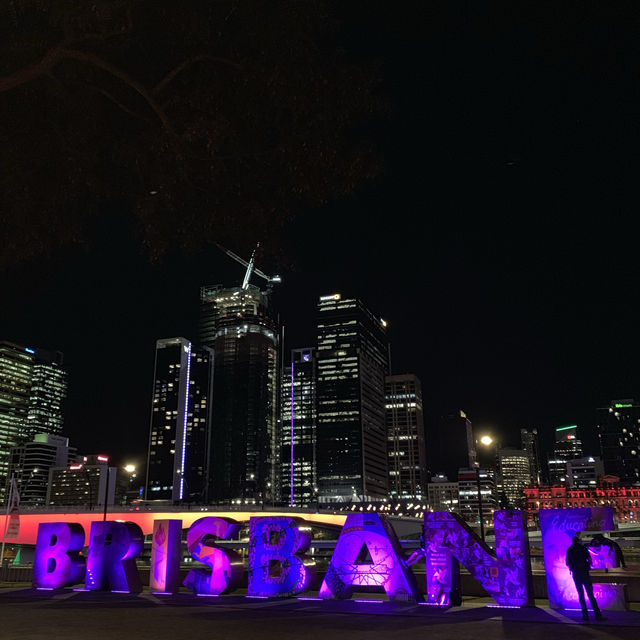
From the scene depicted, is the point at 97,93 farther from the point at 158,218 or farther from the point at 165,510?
the point at 165,510

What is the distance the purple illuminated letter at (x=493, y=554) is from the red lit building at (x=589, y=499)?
119990mm

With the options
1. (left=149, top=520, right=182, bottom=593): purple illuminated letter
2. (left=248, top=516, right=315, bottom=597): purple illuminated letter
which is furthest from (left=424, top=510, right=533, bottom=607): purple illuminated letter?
(left=149, top=520, right=182, bottom=593): purple illuminated letter

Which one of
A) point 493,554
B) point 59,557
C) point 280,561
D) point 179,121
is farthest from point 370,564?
point 179,121

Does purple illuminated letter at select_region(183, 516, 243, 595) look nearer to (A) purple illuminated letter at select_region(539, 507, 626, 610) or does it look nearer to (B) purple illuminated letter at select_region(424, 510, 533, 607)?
(B) purple illuminated letter at select_region(424, 510, 533, 607)

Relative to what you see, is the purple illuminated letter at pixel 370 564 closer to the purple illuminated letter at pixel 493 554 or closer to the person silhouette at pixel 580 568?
the purple illuminated letter at pixel 493 554

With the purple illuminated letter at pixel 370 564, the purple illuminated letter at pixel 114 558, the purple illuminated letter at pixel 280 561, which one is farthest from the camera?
the purple illuminated letter at pixel 114 558

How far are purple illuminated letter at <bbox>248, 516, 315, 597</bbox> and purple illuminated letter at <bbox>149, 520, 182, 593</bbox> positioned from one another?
2523 mm

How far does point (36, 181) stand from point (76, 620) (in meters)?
8.63

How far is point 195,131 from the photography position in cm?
933

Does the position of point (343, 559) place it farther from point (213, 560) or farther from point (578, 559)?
point (578, 559)

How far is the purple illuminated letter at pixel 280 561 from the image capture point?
625 inches

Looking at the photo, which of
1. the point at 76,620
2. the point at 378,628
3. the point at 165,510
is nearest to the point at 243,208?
the point at 378,628

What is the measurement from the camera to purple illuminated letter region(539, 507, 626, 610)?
43.0ft

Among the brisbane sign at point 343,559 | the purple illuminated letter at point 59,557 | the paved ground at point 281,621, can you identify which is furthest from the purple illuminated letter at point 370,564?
the purple illuminated letter at point 59,557
